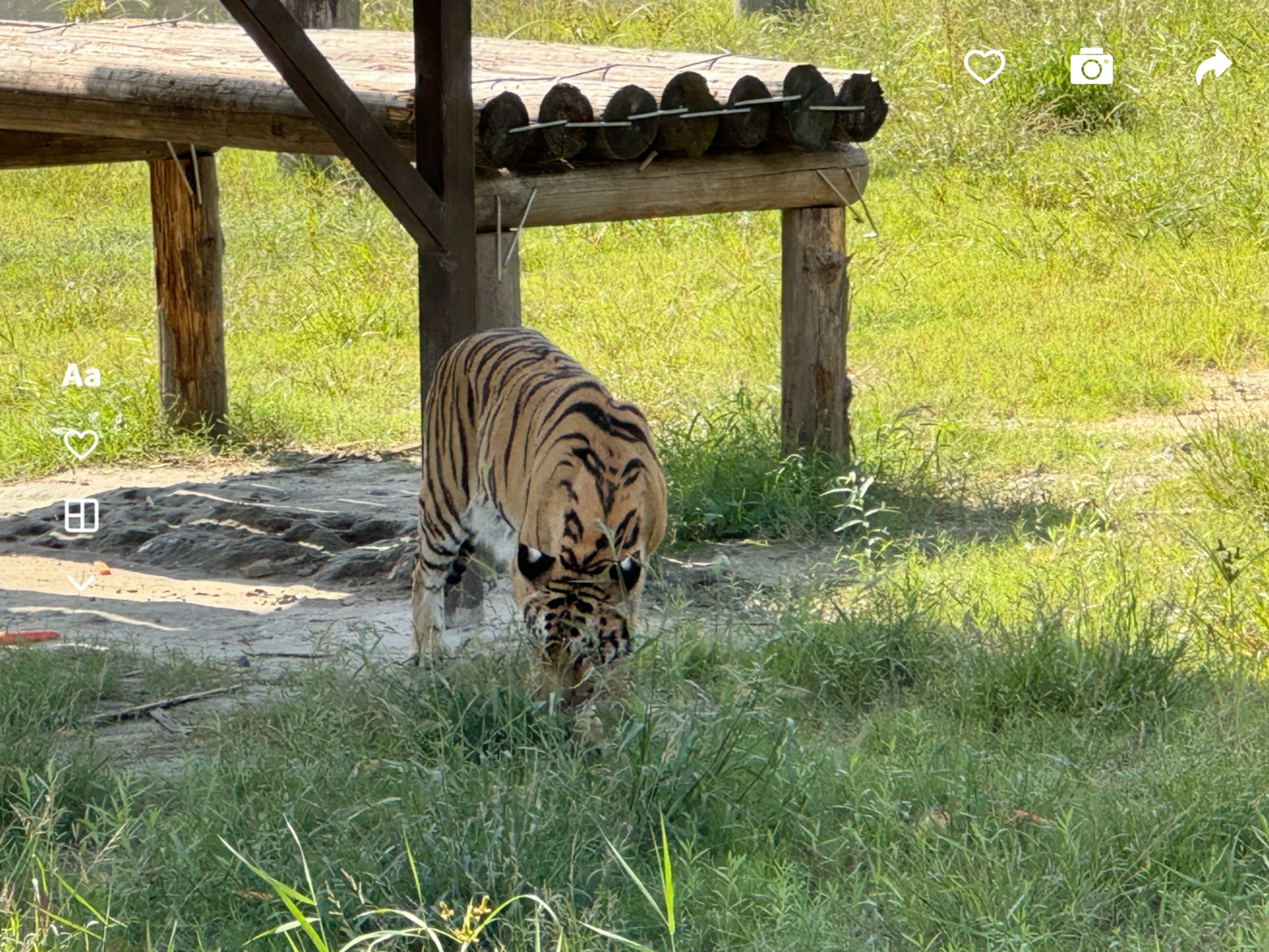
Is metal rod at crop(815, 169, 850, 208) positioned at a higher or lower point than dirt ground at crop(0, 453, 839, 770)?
higher

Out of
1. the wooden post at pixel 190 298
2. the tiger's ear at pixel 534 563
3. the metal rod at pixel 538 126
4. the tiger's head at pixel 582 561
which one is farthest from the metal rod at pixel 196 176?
the tiger's ear at pixel 534 563

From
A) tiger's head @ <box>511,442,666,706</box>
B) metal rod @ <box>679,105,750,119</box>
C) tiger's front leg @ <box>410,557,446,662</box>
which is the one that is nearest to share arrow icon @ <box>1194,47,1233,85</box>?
metal rod @ <box>679,105,750,119</box>

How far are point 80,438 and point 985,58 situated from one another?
7.79 m

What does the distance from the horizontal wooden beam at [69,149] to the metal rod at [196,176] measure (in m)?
0.04

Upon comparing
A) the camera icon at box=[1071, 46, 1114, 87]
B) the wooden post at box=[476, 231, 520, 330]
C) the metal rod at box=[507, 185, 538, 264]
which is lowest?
the wooden post at box=[476, 231, 520, 330]

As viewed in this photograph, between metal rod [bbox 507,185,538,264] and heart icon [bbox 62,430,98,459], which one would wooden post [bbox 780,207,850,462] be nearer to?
metal rod [bbox 507,185,538,264]

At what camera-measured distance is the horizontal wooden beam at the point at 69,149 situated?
27.1 feet

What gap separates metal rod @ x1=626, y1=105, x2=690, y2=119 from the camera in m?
6.25

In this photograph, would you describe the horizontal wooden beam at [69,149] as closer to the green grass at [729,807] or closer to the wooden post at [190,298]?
the wooden post at [190,298]

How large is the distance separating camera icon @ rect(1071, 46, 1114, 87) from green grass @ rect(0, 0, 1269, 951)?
0.14 m

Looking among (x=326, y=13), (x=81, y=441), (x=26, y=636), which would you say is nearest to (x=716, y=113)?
(x=26, y=636)

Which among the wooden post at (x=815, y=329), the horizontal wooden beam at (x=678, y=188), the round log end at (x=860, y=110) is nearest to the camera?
the horizontal wooden beam at (x=678, y=188)

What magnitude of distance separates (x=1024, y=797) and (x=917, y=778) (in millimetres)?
280

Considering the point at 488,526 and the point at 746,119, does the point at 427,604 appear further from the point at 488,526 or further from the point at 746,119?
the point at 746,119
